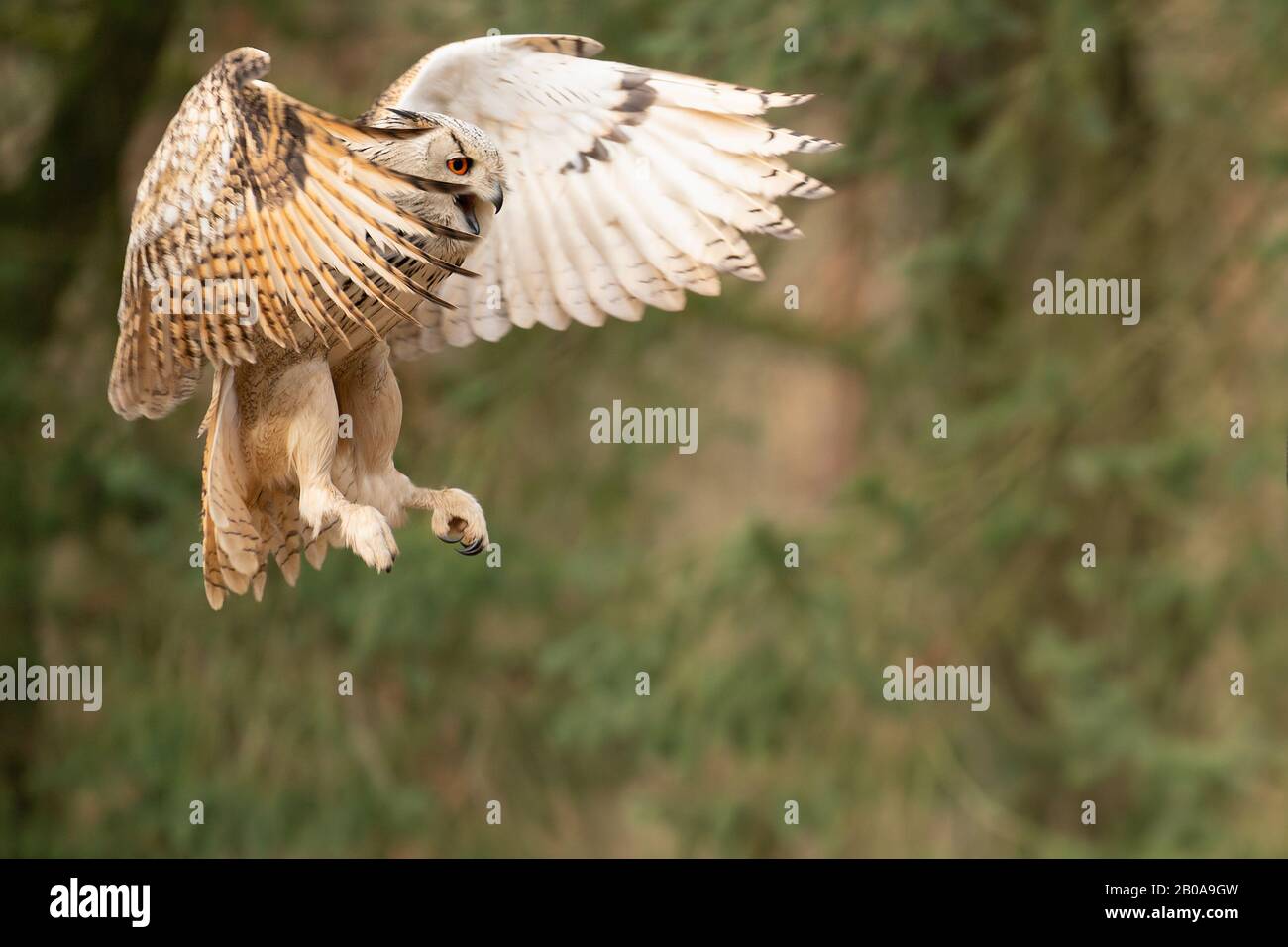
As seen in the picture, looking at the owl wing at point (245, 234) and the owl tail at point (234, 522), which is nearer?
the owl wing at point (245, 234)

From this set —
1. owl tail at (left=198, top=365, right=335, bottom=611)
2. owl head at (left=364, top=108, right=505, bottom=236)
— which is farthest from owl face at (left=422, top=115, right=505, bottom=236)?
owl tail at (left=198, top=365, right=335, bottom=611)

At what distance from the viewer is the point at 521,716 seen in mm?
10086

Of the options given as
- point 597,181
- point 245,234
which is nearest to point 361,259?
point 245,234

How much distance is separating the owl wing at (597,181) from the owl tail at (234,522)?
207 millimetres

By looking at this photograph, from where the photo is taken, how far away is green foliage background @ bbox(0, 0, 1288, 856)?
8.40 meters

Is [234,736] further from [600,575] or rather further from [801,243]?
[801,243]

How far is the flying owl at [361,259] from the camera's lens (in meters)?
1.47

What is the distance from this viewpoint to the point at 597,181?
1.81 m

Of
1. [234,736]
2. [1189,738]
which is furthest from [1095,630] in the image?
[234,736]

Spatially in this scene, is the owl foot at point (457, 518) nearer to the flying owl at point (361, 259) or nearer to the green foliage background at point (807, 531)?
the flying owl at point (361, 259)

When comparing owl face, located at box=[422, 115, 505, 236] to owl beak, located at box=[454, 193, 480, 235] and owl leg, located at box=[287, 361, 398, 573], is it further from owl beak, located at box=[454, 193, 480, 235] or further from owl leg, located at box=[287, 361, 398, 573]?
owl leg, located at box=[287, 361, 398, 573]

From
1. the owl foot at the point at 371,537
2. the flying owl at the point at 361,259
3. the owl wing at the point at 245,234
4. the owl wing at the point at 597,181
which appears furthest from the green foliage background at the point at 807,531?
the owl foot at the point at 371,537

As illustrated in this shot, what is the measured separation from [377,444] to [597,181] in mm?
382

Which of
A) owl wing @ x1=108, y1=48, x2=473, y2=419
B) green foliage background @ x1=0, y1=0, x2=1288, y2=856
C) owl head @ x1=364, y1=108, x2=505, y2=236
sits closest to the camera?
owl wing @ x1=108, y1=48, x2=473, y2=419
